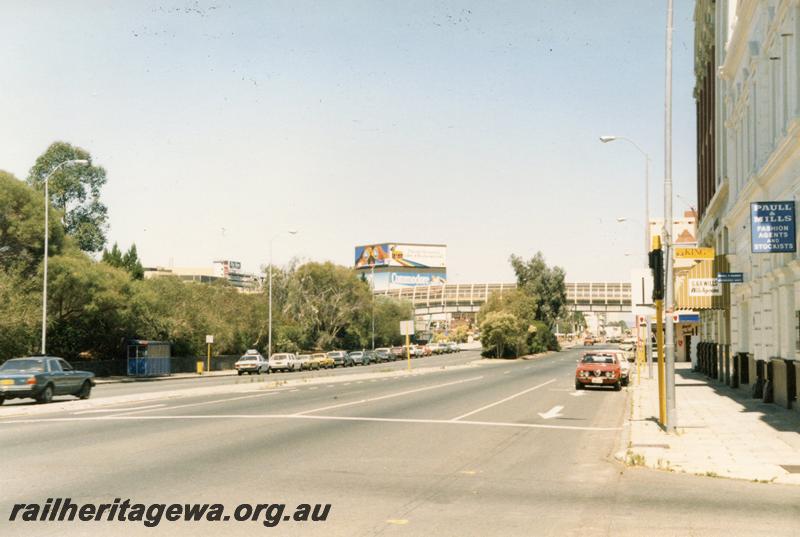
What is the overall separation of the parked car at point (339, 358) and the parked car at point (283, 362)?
967 cm

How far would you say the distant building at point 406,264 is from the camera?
16838 centimetres

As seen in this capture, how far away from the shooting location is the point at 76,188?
270 ft

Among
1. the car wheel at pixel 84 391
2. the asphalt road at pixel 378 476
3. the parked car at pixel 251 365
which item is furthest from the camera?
the parked car at pixel 251 365

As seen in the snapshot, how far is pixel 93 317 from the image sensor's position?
53.4 meters

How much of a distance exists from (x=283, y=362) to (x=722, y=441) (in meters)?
51.6

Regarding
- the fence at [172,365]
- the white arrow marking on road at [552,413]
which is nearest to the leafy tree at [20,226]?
the fence at [172,365]

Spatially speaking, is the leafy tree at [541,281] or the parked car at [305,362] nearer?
the parked car at [305,362]

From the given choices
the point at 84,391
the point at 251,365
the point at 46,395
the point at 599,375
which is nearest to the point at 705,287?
the point at 599,375

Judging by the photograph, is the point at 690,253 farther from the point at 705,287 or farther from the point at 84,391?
the point at 84,391

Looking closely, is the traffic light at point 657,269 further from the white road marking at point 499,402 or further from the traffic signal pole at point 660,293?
the white road marking at point 499,402

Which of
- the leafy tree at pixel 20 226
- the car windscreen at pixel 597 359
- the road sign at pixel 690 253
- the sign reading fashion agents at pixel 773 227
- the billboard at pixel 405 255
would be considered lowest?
the car windscreen at pixel 597 359

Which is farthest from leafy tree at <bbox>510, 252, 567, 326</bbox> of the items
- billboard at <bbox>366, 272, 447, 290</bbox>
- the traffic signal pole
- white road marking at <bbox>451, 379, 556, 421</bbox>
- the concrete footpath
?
the traffic signal pole

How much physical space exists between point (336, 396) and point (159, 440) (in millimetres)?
14196

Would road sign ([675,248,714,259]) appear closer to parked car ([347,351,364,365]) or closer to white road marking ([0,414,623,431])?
white road marking ([0,414,623,431])
